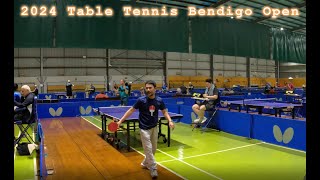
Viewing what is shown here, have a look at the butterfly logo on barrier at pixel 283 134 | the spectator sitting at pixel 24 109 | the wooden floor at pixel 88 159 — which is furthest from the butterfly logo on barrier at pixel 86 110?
the butterfly logo on barrier at pixel 283 134

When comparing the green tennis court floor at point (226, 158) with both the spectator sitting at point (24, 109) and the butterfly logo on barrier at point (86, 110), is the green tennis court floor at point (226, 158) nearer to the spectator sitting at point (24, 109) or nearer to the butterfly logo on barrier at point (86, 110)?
the spectator sitting at point (24, 109)

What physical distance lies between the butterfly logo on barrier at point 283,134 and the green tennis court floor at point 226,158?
23 centimetres

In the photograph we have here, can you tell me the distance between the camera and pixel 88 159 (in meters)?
6.14

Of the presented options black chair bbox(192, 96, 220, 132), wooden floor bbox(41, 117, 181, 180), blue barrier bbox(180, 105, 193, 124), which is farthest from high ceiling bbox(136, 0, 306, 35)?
wooden floor bbox(41, 117, 181, 180)

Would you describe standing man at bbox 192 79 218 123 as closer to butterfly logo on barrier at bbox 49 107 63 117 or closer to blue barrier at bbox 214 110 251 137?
blue barrier at bbox 214 110 251 137

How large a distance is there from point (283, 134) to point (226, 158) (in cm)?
188

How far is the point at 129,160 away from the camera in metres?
6.04

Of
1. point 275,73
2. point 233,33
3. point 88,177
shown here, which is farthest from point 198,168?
point 275,73

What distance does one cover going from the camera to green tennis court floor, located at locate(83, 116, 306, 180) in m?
5.16

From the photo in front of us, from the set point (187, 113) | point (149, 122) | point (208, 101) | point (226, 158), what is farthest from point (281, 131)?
point (187, 113)

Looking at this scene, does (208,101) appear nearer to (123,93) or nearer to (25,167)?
(123,93)

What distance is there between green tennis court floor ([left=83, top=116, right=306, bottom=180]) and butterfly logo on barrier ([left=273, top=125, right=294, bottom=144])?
0.75ft
